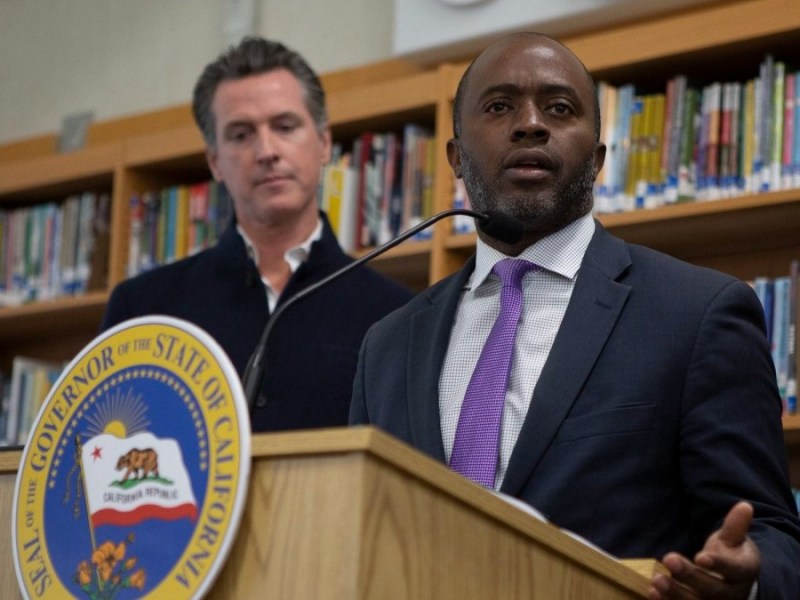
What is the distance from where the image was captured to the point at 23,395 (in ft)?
15.3

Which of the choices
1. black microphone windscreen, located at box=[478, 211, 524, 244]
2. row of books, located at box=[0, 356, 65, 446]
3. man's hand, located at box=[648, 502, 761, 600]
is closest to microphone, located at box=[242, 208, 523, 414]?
black microphone windscreen, located at box=[478, 211, 524, 244]

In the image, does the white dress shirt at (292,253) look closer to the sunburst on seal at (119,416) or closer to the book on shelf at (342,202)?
the book on shelf at (342,202)

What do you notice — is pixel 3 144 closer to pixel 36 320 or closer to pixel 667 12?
pixel 36 320

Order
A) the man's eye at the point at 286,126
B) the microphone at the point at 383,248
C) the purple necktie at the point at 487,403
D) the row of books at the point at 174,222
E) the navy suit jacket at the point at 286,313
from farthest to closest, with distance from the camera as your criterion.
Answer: the row of books at the point at 174,222 < the man's eye at the point at 286,126 < the navy suit jacket at the point at 286,313 < the purple necktie at the point at 487,403 < the microphone at the point at 383,248

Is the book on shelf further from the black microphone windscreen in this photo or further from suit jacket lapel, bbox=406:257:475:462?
the black microphone windscreen

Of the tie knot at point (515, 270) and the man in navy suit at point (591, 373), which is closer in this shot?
the man in navy suit at point (591, 373)

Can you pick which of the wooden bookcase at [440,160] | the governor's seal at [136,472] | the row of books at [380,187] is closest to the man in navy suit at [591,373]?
the governor's seal at [136,472]

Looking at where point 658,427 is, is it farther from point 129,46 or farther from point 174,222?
point 129,46

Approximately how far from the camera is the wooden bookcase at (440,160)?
10.6 feet

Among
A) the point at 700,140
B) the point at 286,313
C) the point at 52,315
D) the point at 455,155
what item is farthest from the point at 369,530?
the point at 52,315

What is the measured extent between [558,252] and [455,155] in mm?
339

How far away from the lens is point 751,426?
1.70 m

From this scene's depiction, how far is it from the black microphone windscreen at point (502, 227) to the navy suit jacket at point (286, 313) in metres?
0.95

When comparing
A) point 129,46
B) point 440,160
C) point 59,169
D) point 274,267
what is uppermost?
point 129,46
